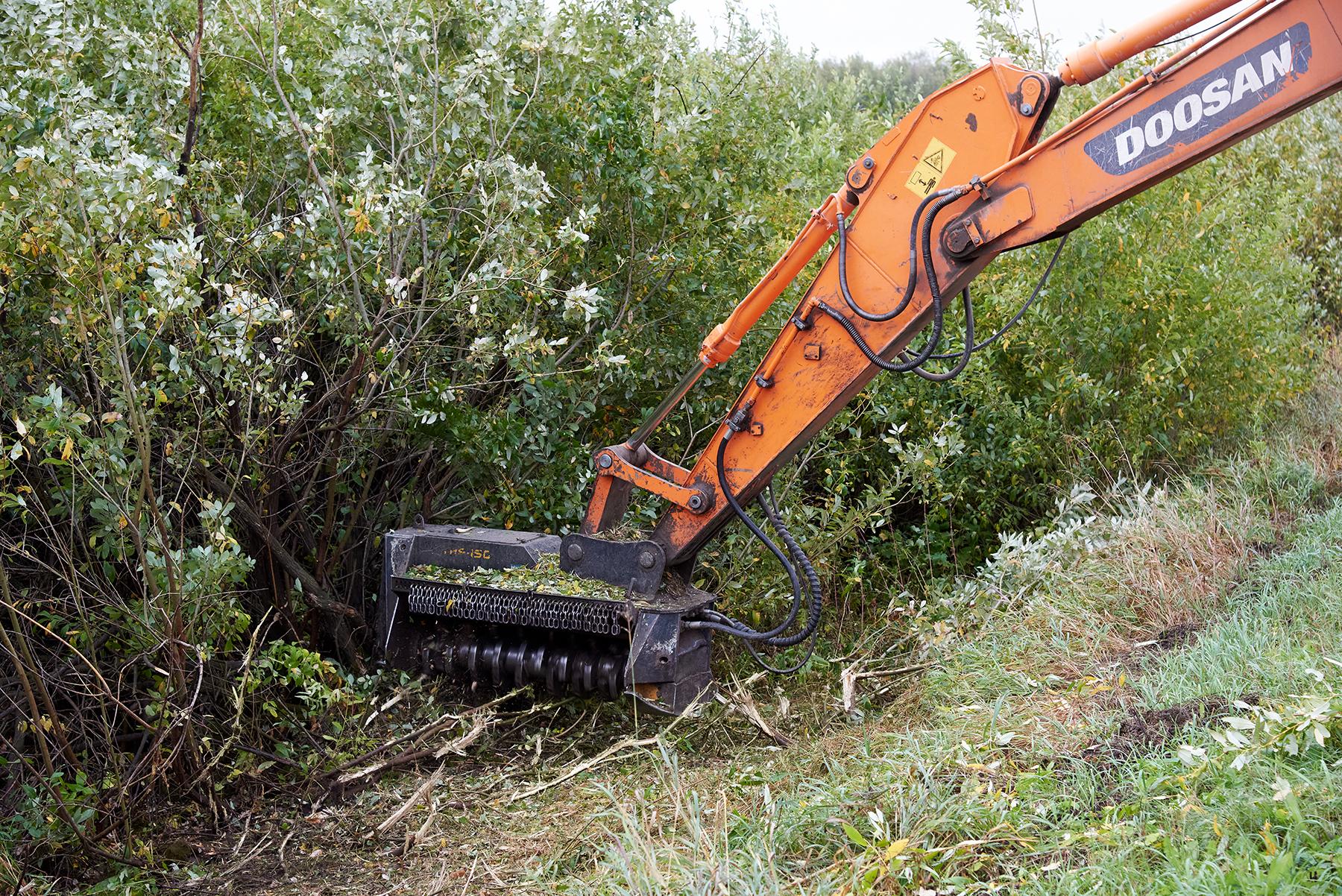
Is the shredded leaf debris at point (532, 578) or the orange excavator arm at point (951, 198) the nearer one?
the orange excavator arm at point (951, 198)

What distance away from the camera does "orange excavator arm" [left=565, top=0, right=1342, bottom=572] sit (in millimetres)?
3430

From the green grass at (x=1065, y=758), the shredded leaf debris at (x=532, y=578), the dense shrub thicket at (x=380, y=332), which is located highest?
the dense shrub thicket at (x=380, y=332)

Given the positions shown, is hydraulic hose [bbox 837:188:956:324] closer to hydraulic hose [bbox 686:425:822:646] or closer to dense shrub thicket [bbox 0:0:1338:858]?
hydraulic hose [bbox 686:425:822:646]

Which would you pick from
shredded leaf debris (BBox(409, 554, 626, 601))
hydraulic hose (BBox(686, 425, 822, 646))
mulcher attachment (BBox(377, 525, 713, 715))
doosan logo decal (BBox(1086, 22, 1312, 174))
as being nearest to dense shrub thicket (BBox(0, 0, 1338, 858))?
mulcher attachment (BBox(377, 525, 713, 715))

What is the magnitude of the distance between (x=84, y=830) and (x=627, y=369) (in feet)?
10.0

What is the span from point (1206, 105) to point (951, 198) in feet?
2.66

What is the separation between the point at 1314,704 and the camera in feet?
9.16

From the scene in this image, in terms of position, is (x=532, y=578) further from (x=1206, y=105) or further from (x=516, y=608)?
(x=1206, y=105)

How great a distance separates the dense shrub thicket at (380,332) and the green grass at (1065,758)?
3.74ft

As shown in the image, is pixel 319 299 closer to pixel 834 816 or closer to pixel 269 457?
pixel 269 457

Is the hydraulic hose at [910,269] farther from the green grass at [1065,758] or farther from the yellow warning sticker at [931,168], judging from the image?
the green grass at [1065,758]

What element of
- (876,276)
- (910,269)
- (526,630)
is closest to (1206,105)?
(910,269)

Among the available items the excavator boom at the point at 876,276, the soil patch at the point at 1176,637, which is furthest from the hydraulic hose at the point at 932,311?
the soil patch at the point at 1176,637

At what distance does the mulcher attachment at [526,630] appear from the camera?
458 cm
